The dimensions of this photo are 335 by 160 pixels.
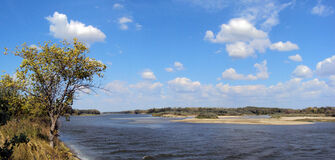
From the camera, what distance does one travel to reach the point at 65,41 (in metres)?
16.2

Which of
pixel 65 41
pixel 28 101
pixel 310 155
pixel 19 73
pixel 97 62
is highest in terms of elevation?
pixel 65 41

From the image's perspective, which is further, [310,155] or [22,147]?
[310,155]

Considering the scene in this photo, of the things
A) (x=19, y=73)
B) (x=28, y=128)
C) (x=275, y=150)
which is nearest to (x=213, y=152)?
(x=275, y=150)

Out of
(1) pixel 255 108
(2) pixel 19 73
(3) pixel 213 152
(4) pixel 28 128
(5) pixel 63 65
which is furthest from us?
(1) pixel 255 108

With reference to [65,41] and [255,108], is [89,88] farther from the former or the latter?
[255,108]

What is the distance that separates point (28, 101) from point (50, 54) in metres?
3.25

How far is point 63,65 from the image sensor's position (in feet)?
52.0

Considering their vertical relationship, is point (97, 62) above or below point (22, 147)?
above

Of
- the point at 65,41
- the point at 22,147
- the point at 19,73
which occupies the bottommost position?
the point at 22,147

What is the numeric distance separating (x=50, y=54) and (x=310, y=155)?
27.4 metres

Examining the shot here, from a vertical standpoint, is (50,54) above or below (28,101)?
above

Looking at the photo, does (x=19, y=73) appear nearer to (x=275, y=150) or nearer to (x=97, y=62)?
(x=97, y=62)

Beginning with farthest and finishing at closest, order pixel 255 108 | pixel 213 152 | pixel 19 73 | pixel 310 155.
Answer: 1. pixel 255 108
2. pixel 213 152
3. pixel 310 155
4. pixel 19 73

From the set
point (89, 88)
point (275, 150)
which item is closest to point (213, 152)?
point (275, 150)
